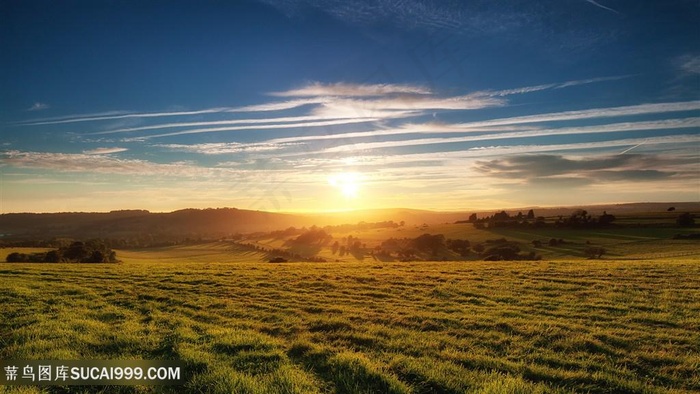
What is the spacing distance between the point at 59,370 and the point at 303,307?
876 centimetres

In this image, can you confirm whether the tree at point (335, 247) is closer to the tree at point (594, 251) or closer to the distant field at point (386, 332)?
the tree at point (594, 251)

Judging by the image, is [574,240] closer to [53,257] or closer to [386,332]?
[386,332]

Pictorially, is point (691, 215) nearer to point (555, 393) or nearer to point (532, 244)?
point (532, 244)

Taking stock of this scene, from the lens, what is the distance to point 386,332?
11.9 metres

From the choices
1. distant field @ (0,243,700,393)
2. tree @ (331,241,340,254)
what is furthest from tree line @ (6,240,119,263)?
distant field @ (0,243,700,393)

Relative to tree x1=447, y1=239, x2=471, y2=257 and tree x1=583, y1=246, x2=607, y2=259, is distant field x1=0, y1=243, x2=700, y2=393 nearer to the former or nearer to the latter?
tree x1=583, y1=246, x2=607, y2=259

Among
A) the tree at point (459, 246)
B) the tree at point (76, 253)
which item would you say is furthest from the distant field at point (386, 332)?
the tree at point (459, 246)

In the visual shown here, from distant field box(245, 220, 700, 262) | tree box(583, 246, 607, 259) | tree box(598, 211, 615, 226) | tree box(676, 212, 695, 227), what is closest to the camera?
distant field box(245, 220, 700, 262)

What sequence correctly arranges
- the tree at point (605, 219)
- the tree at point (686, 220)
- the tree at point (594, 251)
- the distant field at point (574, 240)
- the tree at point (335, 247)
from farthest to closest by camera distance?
the tree at point (335, 247)
the tree at point (605, 219)
the tree at point (686, 220)
the tree at point (594, 251)
the distant field at point (574, 240)

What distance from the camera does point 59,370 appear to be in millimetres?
8992

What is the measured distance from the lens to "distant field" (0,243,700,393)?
8234mm

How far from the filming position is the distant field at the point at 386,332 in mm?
8234

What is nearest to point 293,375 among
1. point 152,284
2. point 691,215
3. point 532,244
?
point 152,284

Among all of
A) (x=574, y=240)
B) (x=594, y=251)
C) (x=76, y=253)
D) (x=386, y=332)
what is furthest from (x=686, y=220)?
(x=76, y=253)
